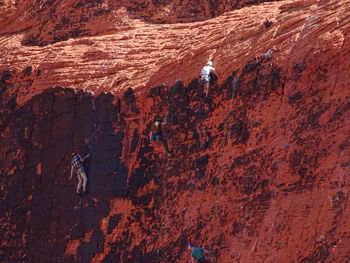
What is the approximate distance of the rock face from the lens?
16922mm

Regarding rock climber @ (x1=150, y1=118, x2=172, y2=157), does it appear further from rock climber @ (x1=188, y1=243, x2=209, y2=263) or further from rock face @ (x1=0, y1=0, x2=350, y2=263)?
rock climber @ (x1=188, y1=243, x2=209, y2=263)

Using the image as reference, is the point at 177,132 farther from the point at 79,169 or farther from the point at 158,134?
the point at 79,169

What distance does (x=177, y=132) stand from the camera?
20.0 meters

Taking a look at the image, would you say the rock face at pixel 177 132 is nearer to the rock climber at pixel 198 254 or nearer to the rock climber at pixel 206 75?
the rock climber at pixel 206 75

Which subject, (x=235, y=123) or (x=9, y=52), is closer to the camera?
(x=235, y=123)

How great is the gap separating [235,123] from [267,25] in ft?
9.06

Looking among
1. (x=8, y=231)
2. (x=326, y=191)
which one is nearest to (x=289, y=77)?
(x=326, y=191)

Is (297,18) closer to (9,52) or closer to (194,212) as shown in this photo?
(194,212)

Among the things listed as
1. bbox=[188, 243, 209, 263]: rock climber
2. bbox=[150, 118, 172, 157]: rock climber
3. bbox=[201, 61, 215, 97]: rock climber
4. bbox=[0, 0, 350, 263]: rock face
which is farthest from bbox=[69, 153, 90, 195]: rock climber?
bbox=[188, 243, 209, 263]: rock climber

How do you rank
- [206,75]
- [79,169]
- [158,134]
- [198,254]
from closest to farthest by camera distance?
[198,254] < [206,75] < [158,134] < [79,169]

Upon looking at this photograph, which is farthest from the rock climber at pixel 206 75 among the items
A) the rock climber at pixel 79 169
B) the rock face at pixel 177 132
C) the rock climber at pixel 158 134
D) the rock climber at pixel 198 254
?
the rock climber at pixel 198 254

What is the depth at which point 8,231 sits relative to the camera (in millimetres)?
21797

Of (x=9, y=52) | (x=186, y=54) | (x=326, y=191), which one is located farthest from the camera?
(x=9, y=52)

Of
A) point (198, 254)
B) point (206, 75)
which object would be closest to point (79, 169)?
point (206, 75)
